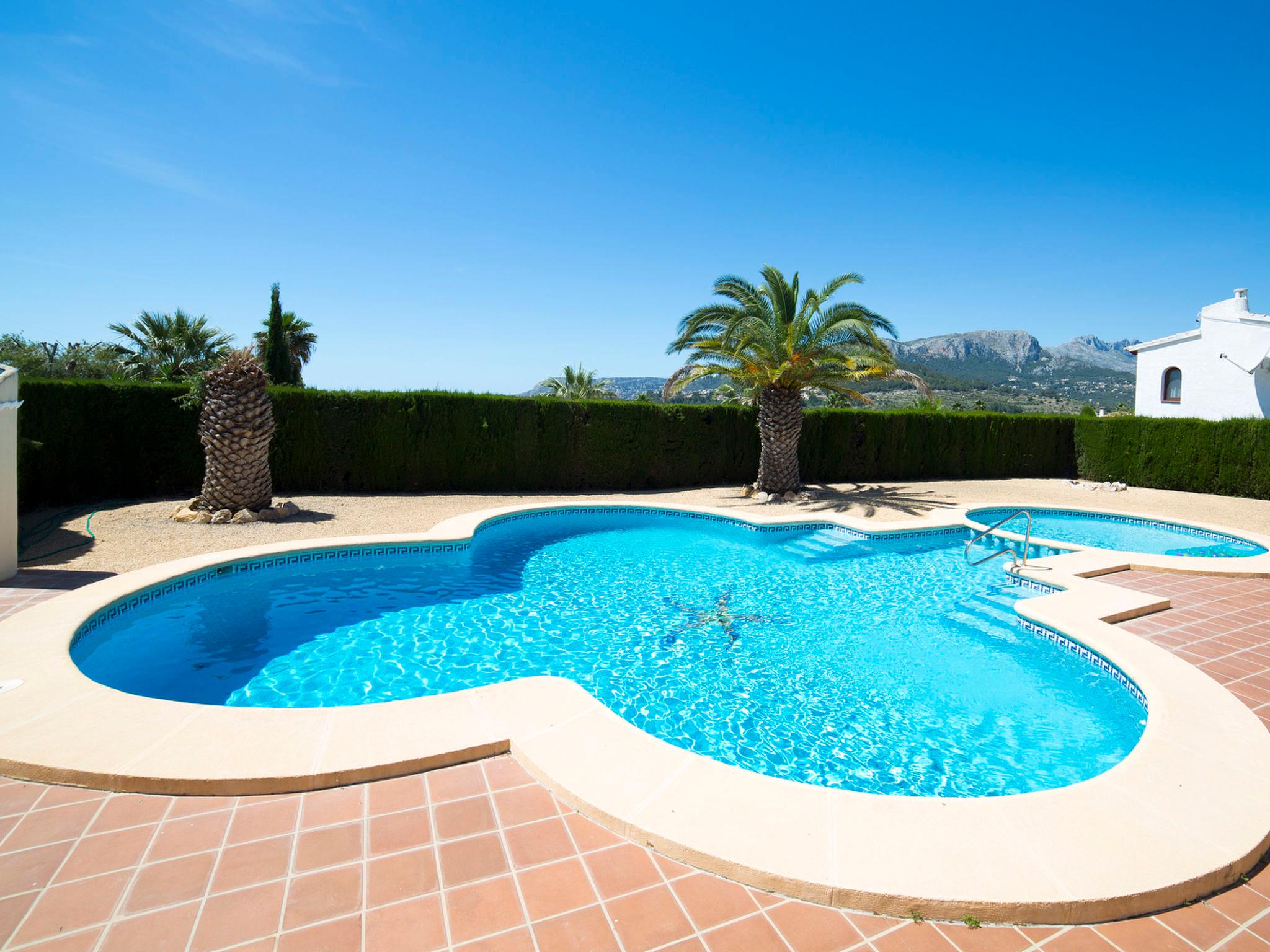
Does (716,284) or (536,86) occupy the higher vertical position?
(536,86)

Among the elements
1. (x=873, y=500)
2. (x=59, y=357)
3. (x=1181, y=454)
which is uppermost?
(x=59, y=357)

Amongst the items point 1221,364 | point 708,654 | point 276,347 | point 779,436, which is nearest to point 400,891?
point 708,654

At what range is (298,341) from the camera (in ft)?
103

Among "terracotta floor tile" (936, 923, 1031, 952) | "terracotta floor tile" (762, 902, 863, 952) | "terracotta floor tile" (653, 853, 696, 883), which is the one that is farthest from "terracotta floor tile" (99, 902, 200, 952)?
"terracotta floor tile" (936, 923, 1031, 952)

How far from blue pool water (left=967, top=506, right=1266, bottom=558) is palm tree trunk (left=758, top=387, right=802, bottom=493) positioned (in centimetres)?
415

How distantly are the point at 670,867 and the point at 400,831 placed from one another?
1.27 meters

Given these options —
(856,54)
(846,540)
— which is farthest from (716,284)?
(846,540)

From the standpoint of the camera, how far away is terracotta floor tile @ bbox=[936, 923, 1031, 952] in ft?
7.54

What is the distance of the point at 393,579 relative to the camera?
8.43 metres

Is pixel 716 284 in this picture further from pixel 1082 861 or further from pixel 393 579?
pixel 1082 861

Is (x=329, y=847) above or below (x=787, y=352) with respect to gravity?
below

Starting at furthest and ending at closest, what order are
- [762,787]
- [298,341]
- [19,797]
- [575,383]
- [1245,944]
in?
[575,383], [298,341], [762,787], [19,797], [1245,944]

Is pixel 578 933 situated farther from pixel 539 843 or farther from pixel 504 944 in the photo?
pixel 539 843

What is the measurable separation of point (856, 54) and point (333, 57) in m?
11.0
